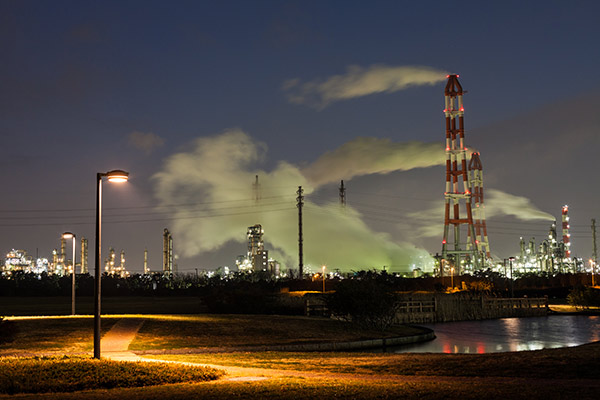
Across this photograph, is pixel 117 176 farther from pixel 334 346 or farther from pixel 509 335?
pixel 509 335

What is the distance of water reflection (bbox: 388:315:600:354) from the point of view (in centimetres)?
3844

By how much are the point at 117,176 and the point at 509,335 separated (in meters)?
34.1

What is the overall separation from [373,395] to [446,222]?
5964 inches

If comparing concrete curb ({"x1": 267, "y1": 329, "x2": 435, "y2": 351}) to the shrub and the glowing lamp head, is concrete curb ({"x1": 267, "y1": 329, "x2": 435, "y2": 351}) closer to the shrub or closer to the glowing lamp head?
the shrub

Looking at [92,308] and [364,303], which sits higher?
[364,303]

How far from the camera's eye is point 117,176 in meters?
21.4

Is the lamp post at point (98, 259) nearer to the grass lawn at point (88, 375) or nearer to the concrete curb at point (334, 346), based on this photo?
the grass lawn at point (88, 375)

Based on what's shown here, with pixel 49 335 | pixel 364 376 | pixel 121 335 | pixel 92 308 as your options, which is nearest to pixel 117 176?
pixel 364 376

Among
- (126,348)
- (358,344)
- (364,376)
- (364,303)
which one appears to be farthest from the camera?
(364,303)

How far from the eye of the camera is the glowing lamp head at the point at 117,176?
2134 cm

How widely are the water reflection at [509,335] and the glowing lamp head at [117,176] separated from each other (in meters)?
19.0

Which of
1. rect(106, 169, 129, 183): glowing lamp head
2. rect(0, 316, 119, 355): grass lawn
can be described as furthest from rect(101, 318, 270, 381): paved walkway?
rect(106, 169, 129, 183): glowing lamp head

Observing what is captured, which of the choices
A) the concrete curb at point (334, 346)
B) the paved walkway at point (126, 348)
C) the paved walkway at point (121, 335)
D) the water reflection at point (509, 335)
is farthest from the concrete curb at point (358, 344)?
the paved walkway at point (126, 348)

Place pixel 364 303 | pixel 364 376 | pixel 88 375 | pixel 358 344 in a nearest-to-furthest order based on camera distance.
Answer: pixel 88 375, pixel 364 376, pixel 358 344, pixel 364 303
